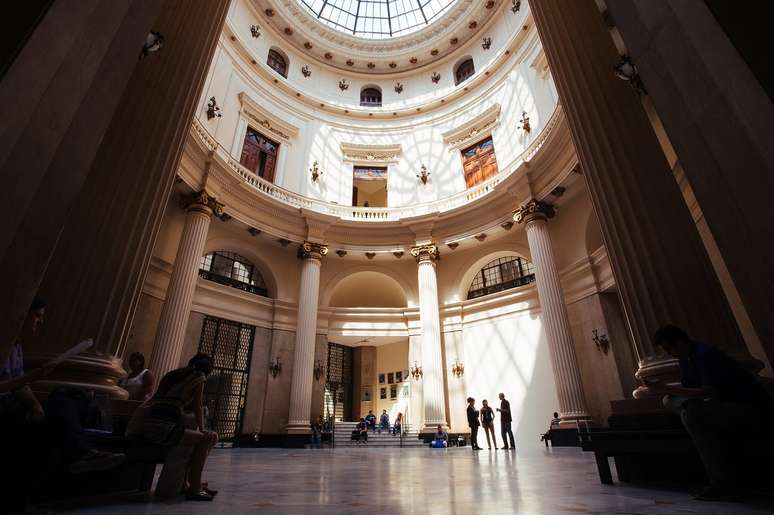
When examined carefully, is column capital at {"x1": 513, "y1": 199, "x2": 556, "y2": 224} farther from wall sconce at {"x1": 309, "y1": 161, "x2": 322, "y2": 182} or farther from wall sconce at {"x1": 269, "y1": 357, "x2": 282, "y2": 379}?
wall sconce at {"x1": 269, "y1": 357, "x2": 282, "y2": 379}

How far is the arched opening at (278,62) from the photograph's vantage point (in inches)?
748

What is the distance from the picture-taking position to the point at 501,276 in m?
15.3

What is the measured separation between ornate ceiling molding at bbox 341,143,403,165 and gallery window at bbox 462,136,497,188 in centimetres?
352

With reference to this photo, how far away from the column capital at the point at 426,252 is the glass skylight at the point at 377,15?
48.0ft

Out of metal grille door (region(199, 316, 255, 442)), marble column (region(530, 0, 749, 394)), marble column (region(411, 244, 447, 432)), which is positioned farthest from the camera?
marble column (region(411, 244, 447, 432))

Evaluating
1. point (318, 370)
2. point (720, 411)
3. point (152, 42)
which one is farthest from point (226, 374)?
point (720, 411)

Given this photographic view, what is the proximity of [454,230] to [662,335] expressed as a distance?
1274 centimetres

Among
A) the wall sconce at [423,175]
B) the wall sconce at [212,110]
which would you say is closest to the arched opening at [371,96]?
the wall sconce at [423,175]

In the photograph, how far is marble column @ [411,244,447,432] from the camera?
1323 cm

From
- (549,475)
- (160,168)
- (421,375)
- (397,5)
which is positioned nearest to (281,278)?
(421,375)

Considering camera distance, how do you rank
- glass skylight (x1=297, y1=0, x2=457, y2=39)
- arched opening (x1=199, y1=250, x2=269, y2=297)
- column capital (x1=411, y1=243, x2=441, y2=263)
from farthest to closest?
glass skylight (x1=297, y1=0, x2=457, y2=39)
column capital (x1=411, y1=243, x2=441, y2=263)
arched opening (x1=199, y1=250, x2=269, y2=297)

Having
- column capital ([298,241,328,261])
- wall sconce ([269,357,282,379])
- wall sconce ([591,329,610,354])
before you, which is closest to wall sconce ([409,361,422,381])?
wall sconce ([269,357,282,379])

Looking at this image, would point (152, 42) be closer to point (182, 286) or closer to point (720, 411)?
point (720, 411)

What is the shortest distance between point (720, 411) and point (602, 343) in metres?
9.89
